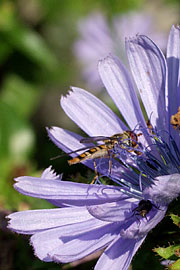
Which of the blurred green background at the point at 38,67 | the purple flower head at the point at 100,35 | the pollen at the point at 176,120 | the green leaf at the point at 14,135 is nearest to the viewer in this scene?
the pollen at the point at 176,120

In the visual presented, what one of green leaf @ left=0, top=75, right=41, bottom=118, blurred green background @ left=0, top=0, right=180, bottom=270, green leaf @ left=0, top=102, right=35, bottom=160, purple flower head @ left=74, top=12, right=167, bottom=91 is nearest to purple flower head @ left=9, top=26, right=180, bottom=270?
blurred green background @ left=0, top=0, right=180, bottom=270

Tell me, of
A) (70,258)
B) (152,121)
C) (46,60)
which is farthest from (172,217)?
(46,60)

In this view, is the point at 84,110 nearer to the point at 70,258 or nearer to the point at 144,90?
the point at 144,90

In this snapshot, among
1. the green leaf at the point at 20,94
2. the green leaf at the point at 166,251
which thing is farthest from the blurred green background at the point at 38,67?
the green leaf at the point at 166,251

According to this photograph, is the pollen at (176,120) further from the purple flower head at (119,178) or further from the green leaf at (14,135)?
the green leaf at (14,135)

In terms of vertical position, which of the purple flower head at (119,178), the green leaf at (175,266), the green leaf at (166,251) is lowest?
the green leaf at (175,266)

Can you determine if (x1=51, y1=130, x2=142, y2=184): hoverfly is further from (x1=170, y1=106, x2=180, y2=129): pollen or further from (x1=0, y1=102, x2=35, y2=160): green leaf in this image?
(x1=0, y1=102, x2=35, y2=160): green leaf

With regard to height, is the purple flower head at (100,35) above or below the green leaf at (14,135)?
above

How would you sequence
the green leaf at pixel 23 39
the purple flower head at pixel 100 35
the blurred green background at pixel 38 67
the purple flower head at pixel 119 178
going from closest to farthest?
the purple flower head at pixel 119 178, the blurred green background at pixel 38 67, the green leaf at pixel 23 39, the purple flower head at pixel 100 35

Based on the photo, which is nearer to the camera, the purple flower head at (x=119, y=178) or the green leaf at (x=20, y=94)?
the purple flower head at (x=119, y=178)
